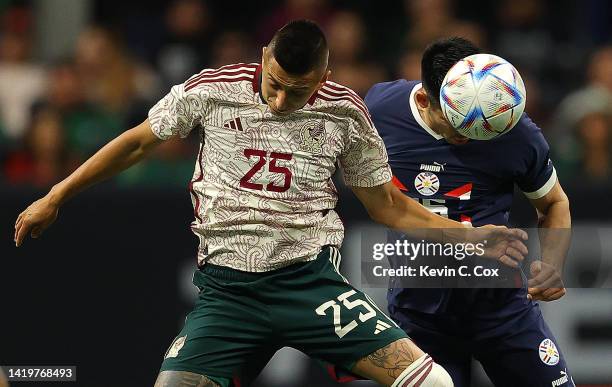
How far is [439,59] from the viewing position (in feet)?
20.1

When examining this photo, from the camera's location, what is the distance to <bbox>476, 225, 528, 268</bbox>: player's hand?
585cm

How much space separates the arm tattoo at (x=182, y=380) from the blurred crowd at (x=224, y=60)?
12.4 ft

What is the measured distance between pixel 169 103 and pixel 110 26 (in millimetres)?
6002

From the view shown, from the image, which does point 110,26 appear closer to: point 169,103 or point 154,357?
point 154,357

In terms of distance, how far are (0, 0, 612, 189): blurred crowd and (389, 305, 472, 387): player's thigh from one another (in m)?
3.20

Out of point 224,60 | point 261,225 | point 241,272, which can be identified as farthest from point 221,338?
point 224,60

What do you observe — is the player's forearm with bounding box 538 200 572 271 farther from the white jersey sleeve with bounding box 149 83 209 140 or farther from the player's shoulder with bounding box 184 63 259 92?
the white jersey sleeve with bounding box 149 83 209 140

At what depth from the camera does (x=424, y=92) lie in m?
6.28

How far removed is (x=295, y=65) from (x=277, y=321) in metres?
1.15

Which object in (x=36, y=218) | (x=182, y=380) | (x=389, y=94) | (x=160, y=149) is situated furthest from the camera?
(x=160, y=149)

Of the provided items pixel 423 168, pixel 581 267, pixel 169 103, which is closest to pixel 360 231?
pixel 581 267

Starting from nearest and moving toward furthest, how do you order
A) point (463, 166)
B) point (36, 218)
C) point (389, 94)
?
point (36, 218), point (463, 166), point (389, 94)

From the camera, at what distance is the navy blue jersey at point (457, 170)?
614 cm

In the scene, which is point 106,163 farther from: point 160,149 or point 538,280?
point 160,149
